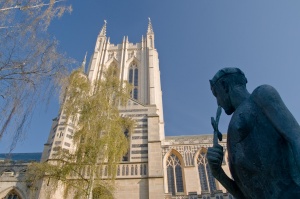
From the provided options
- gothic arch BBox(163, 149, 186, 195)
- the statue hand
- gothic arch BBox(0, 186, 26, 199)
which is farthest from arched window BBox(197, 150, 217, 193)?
the statue hand

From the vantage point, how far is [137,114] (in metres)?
17.3

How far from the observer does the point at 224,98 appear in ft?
7.46

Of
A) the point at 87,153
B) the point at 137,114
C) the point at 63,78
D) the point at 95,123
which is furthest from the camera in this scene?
the point at 137,114

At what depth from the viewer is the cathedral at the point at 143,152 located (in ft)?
44.1

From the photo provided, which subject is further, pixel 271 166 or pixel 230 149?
pixel 230 149

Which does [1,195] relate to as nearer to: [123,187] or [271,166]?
[123,187]

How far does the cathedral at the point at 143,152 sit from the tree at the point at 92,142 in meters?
1.26

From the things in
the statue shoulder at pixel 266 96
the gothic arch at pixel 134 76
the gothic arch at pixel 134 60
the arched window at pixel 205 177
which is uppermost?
the gothic arch at pixel 134 60

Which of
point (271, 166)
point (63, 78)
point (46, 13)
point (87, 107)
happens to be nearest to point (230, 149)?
point (271, 166)

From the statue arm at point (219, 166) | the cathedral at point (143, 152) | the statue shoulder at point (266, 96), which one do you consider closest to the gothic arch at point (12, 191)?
the cathedral at point (143, 152)

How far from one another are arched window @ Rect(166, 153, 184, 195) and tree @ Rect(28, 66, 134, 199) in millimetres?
11520

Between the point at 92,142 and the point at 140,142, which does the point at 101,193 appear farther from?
the point at 140,142

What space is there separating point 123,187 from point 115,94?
17.8 feet

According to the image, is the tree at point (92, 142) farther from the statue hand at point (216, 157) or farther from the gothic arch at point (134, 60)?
the gothic arch at point (134, 60)
